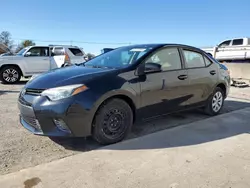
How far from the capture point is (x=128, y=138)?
402 cm

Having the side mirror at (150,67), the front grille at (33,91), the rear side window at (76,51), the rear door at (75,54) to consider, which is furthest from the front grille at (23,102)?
the rear side window at (76,51)

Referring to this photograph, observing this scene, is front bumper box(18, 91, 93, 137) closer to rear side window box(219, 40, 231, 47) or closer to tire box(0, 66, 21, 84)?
tire box(0, 66, 21, 84)

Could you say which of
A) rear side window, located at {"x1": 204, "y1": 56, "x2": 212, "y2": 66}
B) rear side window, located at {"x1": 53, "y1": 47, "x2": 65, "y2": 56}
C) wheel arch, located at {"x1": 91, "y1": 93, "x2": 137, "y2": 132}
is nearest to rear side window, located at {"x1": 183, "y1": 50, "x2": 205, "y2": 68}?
rear side window, located at {"x1": 204, "y1": 56, "x2": 212, "y2": 66}

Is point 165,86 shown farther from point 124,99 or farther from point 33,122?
point 33,122

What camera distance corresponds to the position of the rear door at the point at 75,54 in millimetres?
11539

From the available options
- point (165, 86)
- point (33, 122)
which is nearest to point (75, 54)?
point (165, 86)

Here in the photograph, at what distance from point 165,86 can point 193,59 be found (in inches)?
44.9

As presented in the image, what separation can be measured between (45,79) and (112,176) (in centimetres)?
176

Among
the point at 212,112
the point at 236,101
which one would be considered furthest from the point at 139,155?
the point at 236,101

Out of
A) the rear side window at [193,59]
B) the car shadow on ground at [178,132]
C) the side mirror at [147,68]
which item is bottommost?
the car shadow on ground at [178,132]

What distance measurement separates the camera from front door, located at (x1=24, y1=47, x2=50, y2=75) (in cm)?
1098

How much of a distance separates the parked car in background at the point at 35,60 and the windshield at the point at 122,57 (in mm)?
5928

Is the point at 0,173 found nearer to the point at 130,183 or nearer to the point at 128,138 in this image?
the point at 130,183

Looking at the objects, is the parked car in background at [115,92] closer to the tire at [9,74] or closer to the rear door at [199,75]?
the rear door at [199,75]
